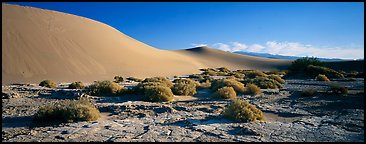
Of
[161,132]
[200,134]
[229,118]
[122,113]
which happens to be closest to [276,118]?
[229,118]

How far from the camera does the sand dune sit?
1078 inches

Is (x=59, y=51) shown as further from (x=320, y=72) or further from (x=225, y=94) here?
(x=320, y=72)

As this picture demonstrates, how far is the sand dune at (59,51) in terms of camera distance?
2739 centimetres

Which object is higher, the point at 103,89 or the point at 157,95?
the point at 103,89

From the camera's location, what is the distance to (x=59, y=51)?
3344 centimetres

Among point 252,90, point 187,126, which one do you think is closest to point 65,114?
point 187,126

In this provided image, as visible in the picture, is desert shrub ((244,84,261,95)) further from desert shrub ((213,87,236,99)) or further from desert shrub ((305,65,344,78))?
desert shrub ((305,65,344,78))

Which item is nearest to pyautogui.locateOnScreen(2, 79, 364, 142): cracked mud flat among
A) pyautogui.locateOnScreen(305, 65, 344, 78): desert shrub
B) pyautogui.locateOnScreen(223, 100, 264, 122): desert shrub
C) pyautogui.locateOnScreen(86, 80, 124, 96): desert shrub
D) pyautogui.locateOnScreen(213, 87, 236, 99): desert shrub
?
pyautogui.locateOnScreen(223, 100, 264, 122): desert shrub

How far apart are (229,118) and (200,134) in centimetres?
183

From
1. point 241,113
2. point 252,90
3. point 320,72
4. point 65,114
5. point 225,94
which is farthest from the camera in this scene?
point 320,72

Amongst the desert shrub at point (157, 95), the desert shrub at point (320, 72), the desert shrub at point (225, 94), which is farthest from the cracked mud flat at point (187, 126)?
the desert shrub at point (320, 72)

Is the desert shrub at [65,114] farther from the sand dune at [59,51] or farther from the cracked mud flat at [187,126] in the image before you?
the sand dune at [59,51]

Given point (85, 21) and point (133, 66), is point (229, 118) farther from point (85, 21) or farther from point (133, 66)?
point (85, 21)

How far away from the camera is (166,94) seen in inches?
480
